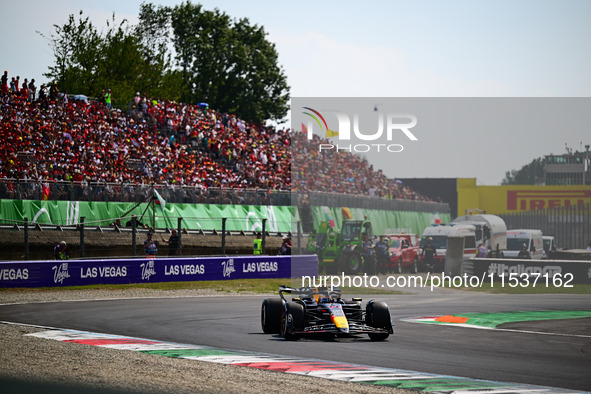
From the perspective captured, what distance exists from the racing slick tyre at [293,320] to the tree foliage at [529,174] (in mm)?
21673

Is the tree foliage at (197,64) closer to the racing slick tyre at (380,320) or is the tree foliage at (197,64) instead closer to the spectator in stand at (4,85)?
the spectator in stand at (4,85)

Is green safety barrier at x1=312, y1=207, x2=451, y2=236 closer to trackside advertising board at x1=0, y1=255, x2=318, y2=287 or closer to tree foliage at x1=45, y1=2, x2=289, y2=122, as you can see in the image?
trackside advertising board at x1=0, y1=255, x2=318, y2=287

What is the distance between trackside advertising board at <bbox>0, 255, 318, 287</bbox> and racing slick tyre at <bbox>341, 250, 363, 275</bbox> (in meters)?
1.82

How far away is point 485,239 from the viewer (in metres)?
33.0

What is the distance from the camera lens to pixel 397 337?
14.1m

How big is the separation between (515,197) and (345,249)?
8.44m

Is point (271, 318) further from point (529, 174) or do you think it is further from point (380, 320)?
point (529, 174)

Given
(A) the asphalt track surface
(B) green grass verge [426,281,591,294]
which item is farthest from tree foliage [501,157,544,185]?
(A) the asphalt track surface

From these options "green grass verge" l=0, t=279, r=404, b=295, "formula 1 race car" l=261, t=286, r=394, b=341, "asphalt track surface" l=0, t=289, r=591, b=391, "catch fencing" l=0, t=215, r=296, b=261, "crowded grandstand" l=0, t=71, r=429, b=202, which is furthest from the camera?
"crowded grandstand" l=0, t=71, r=429, b=202

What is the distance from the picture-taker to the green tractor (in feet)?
108

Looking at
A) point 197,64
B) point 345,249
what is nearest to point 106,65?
point 197,64

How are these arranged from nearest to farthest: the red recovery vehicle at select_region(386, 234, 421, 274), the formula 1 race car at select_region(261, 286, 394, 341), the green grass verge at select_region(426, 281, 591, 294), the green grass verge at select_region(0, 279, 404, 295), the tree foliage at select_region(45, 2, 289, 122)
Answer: the formula 1 race car at select_region(261, 286, 394, 341) → the green grass verge at select_region(0, 279, 404, 295) → the green grass verge at select_region(426, 281, 591, 294) → the red recovery vehicle at select_region(386, 234, 421, 274) → the tree foliage at select_region(45, 2, 289, 122)

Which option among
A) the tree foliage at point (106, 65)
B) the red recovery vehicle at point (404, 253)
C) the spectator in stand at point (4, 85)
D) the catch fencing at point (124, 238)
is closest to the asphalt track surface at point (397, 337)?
the catch fencing at point (124, 238)

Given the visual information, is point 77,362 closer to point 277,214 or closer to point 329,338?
point 329,338
